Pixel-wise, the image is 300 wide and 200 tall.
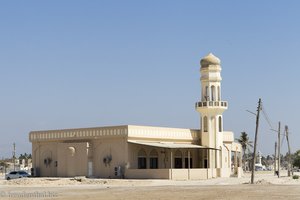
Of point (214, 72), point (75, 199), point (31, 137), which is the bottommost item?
point (75, 199)

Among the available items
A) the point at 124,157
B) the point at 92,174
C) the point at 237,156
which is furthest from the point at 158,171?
the point at 237,156

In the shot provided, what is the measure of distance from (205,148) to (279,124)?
19307mm

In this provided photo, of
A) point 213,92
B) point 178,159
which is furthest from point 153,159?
point 213,92

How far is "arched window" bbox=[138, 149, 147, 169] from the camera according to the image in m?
54.6

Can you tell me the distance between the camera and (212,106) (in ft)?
191

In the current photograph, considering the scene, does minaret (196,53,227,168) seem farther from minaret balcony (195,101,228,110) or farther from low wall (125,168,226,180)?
low wall (125,168,226,180)

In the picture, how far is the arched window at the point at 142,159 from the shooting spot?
5462 centimetres

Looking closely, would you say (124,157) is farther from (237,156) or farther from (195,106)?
(237,156)

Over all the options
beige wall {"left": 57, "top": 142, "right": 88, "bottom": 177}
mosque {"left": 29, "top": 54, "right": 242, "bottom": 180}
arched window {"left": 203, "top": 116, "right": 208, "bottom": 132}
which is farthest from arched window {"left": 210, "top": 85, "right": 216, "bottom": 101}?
beige wall {"left": 57, "top": 142, "right": 88, "bottom": 177}

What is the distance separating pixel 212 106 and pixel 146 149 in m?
8.13

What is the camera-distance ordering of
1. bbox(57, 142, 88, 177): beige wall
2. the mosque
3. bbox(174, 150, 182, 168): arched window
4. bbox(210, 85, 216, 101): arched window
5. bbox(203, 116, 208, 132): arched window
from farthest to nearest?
bbox(203, 116, 208, 132): arched window → bbox(210, 85, 216, 101): arched window → bbox(174, 150, 182, 168): arched window → bbox(57, 142, 88, 177): beige wall → the mosque

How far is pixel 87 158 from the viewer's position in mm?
55031

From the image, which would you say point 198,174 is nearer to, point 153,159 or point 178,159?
point 178,159

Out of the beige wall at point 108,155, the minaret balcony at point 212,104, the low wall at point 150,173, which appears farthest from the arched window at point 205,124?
the beige wall at point 108,155
